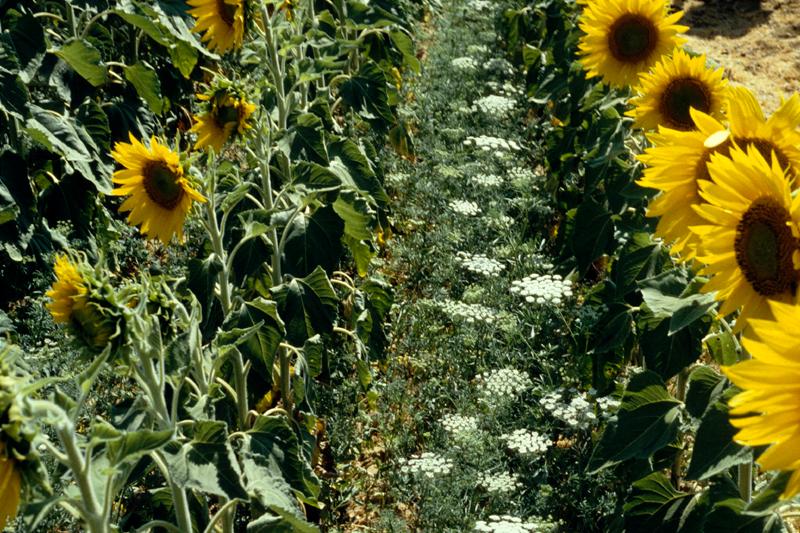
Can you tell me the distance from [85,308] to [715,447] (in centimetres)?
129

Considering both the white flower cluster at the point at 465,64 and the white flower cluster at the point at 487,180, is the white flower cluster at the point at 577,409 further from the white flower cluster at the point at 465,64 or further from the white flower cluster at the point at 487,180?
the white flower cluster at the point at 465,64

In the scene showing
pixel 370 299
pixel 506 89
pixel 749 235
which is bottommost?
pixel 370 299

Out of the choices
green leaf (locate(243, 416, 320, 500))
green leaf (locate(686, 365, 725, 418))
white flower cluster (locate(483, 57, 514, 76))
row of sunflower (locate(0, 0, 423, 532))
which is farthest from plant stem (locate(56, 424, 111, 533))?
white flower cluster (locate(483, 57, 514, 76))

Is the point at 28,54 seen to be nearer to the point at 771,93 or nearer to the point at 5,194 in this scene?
the point at 5,194

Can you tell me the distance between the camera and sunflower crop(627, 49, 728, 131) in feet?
9.18

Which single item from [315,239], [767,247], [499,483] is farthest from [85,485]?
[499,483]

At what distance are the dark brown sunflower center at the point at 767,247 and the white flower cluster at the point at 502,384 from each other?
1.99 m

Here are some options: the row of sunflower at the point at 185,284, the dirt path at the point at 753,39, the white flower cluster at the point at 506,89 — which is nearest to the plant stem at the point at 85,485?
the row of sunflower at the point at 185,284

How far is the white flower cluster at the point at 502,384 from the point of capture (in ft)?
11.8

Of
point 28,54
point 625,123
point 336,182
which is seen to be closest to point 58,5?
point 28,54

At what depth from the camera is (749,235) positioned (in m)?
1.60

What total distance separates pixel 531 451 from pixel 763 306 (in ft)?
5.88

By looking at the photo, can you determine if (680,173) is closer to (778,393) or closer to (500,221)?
(778,393)

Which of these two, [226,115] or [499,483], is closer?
[226,115]
